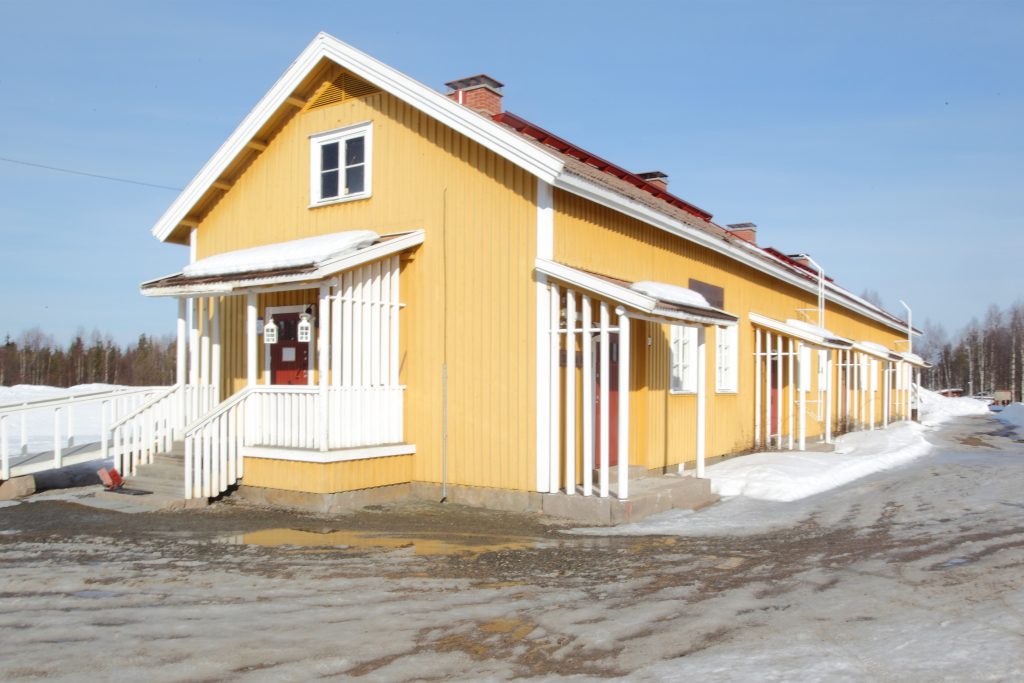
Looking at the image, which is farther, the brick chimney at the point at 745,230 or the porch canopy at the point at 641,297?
the brick chimney at the point at 745,230

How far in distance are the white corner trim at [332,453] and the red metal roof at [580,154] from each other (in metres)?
6.01

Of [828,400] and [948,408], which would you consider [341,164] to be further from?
[948,408]

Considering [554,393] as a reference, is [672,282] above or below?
above

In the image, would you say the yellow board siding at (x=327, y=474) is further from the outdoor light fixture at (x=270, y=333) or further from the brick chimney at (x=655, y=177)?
the brick chimney at (x=655, y=177)

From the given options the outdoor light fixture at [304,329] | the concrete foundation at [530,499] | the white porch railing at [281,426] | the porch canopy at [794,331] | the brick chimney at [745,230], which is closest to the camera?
the concrete foundation at [530,499]

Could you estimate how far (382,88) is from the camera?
→ 42.1 ft

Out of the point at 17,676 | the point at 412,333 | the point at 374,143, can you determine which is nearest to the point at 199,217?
the point at 374,143

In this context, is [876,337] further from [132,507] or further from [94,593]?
[94,593]

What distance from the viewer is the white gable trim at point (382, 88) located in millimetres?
11227

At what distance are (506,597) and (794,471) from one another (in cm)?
851

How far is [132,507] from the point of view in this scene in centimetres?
1205

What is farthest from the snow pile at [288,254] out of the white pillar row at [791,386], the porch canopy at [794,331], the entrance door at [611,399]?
the white pillar row at [791,386]

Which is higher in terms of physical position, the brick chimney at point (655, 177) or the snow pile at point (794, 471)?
the brick chimney at point (655, 177)

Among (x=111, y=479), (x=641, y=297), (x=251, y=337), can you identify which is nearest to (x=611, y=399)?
(x=641, y=297)
